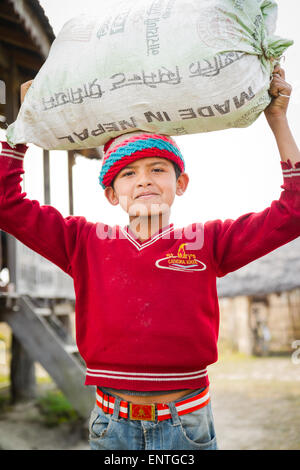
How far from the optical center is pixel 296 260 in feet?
29.9

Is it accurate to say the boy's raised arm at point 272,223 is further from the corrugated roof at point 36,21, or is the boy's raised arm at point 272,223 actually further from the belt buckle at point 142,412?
the corrugated roof at point 36,21

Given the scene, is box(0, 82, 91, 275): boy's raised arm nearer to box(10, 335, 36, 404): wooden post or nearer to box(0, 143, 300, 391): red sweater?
box(0, 143, 300, 391): red sweater

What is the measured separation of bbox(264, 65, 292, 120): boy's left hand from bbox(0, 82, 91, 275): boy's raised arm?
0.78m

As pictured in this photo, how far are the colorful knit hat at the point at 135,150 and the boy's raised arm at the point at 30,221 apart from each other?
9.7 inches

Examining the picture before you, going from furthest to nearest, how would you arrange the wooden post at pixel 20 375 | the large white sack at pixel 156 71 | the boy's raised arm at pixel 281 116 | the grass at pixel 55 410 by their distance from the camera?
1. the wooden post at pixel 20 375
2. the grass at pixel 55 410
3. the boy's raised arm at pixel 281 116
4. the large white sack at pixel 156 71

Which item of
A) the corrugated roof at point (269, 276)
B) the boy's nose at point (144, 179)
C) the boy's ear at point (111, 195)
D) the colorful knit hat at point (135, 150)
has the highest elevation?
the colorful knit hat at point (135, 150)

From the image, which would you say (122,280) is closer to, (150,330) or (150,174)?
(150,330)

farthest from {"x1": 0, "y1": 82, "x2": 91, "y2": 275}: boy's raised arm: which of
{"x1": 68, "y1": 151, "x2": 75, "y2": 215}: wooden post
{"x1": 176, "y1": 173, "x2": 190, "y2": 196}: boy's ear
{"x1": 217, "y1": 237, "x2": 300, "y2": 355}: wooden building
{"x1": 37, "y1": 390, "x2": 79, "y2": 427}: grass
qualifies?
{"x1": 217, "y1": 237, "x2": 300, "y2": 355}: wooden building

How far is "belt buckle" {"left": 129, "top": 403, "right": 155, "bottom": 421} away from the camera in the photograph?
4.59 ft

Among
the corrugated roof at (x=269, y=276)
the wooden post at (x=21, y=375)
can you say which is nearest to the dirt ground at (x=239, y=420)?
the wooden post at (x=21, y=375)

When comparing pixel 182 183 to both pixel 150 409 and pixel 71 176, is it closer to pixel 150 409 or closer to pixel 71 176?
pixel 150 409

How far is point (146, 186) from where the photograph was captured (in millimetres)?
1556

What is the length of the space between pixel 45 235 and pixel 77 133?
386 millimetres

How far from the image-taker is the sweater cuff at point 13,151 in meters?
1.61
